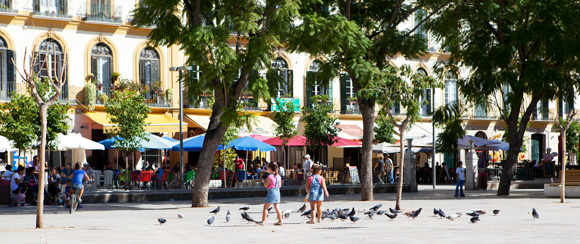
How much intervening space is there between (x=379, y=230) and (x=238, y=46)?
27.7 feet

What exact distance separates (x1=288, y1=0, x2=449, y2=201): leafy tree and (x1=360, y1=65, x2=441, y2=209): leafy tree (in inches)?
10.7

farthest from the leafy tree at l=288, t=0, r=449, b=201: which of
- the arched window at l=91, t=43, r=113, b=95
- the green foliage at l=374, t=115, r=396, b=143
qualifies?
the green foliage at l=374, t=115, r=396, b=143

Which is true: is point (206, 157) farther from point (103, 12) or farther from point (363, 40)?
point (103, 12)

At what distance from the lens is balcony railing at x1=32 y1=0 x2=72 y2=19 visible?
35.3m

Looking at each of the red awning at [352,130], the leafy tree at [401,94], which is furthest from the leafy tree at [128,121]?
the red awning at [352,130]

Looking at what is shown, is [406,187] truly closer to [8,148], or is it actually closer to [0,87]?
[8,148]

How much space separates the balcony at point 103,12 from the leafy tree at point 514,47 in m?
14.6

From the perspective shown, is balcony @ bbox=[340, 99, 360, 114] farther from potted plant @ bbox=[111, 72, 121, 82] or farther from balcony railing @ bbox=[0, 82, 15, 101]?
balcony railing @ bbox=[0, 82, 15, 101]

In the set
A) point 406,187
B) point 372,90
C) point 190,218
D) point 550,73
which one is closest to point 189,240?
point 190,218

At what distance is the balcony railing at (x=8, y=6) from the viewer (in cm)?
3441

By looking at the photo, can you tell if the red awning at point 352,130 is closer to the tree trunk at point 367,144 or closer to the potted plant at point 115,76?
the potted plant at point 115,76

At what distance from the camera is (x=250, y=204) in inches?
975

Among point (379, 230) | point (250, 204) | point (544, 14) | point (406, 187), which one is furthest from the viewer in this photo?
point (406, 187)

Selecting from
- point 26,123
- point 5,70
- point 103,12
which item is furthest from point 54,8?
point 26,123
